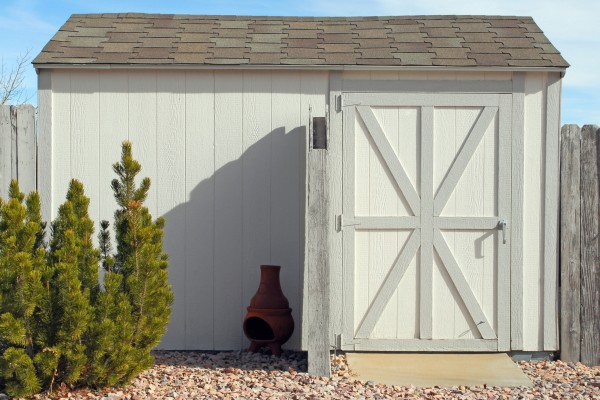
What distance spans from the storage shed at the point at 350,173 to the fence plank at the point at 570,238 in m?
0.08

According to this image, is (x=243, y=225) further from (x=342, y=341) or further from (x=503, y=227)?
(x=503, y=227)

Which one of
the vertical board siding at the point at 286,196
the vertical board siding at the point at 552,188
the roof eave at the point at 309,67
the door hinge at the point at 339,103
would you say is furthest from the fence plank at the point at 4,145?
the vertical board siding at the point at 552,188

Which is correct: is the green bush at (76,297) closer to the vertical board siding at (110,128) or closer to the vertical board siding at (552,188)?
the vertical board siding at (110,128)

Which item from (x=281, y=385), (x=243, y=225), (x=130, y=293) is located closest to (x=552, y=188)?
(x=243, y=225)

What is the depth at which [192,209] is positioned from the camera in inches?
259

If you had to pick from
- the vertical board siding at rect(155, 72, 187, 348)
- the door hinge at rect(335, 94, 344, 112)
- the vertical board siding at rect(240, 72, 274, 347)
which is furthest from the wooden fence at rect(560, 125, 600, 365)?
the vertical board siding at rect(155, 72, 187, 348)

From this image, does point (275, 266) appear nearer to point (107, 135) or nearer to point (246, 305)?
point (246, 305)

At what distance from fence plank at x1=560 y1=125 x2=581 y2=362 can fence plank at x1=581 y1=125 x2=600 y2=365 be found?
0.13 ft

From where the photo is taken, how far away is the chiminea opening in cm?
640

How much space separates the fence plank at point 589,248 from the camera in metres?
6.47

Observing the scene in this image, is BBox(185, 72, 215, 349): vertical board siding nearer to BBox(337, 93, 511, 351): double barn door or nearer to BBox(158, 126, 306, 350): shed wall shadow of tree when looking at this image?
BBox(158, 126, 306, 350): shed wall shadow of tree

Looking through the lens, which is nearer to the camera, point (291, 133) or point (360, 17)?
point (291, 133)

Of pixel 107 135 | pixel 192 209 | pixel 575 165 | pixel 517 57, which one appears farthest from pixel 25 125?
pixel 575 165

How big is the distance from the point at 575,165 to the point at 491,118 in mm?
776
